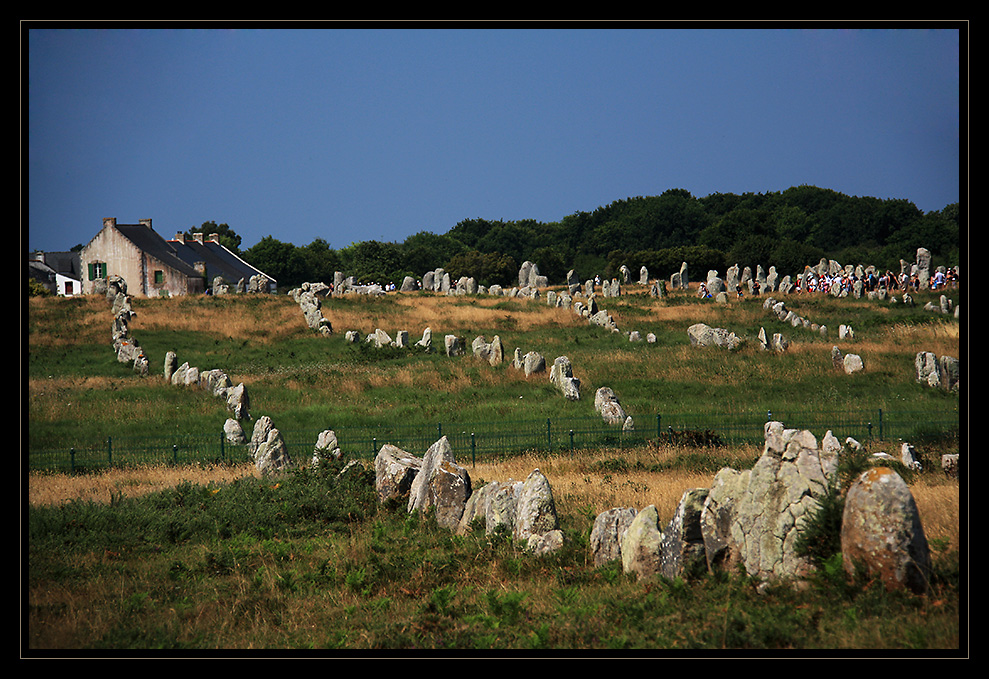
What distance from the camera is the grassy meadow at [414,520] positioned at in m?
7.53

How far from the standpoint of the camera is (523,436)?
2078cm

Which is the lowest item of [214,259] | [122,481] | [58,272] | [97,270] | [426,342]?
[122,481]

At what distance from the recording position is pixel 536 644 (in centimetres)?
733

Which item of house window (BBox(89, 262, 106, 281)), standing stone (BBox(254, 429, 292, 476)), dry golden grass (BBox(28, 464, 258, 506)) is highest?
house window (BBox(89, 262, 106, 281))

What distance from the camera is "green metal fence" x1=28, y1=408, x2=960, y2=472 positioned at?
745 inches

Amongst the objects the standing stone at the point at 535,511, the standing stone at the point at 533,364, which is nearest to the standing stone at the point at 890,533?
the standing stone at the point at 535,511

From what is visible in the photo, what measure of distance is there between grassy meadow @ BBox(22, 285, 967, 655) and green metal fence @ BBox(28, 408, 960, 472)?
1.09 ft

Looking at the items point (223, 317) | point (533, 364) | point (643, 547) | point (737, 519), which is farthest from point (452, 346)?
point (737, 519)

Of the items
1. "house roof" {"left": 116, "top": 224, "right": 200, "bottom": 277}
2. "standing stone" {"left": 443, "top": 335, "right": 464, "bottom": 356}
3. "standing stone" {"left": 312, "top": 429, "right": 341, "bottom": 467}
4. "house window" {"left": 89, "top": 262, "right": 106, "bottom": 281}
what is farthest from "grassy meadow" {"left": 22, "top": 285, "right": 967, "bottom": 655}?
"house window" {"left": 89, "top": 262, "right": 106, "bottom": 281}

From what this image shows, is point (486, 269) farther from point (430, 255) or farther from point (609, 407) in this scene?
point (609, 407)

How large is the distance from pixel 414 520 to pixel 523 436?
28.8ft

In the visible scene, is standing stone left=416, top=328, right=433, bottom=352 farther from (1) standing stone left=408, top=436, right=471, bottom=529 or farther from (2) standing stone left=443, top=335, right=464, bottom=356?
(1) standing stone left=408, top=436, right=471, bottom=529

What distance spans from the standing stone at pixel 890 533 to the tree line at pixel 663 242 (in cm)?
6666

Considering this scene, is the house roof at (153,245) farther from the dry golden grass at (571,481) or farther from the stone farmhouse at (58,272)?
the dry golden grass at (571,481)
